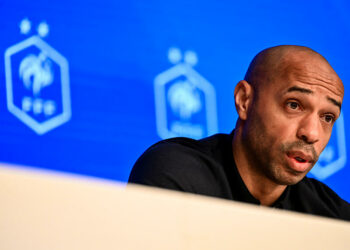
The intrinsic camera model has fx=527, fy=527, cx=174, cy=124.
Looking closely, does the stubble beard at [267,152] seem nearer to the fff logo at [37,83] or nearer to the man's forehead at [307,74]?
the man's forehead at [307,74]

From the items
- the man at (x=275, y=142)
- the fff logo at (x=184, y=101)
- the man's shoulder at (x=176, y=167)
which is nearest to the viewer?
the man's shoulder at (x=176, y=167)

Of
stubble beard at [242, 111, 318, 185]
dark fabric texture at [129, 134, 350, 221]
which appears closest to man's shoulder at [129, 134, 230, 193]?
dark fabric texture at [129, 134, 350, 221]

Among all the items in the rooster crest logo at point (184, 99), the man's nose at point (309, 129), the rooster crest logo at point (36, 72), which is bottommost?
the man's nose at point (309, 129)

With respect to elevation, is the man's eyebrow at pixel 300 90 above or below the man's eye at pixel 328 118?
above

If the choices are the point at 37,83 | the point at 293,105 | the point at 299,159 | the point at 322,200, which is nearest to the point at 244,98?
the point at 293,105

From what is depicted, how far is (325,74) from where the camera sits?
1.46 meters

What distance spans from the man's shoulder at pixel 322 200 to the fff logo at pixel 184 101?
1.25ft

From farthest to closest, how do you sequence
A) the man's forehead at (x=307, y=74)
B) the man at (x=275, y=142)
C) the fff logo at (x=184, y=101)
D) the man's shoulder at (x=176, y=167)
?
1. the fff logo at (x=184, y=101)
2. the man's forehead at (x=307, y=74)
3. the man at (x=275, y=142)
4. the man's shoulder at (x=176, y=167)

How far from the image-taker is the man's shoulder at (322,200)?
1457 millimetres

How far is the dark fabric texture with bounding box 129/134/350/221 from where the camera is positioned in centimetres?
119

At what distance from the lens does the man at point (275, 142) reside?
132cm

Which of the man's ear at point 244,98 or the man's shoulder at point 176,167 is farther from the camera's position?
the man's ear at point 244,98

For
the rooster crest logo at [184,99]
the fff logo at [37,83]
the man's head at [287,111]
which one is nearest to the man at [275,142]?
the man's head at [287,111]

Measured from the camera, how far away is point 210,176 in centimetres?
128
